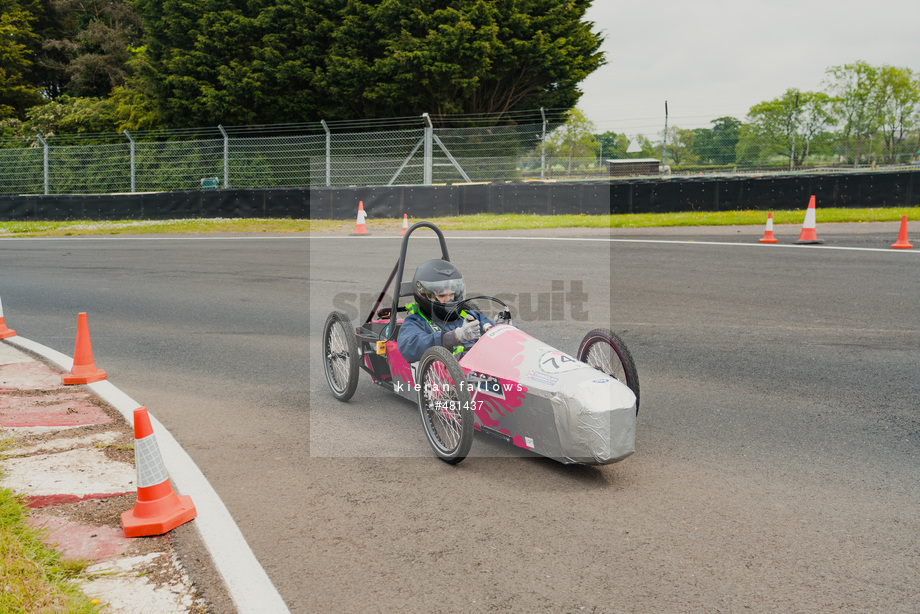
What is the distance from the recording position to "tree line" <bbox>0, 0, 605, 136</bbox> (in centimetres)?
2694

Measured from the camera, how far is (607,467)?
414 cm

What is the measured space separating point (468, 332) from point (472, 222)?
44.6 feet

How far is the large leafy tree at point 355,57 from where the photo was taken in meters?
26.9

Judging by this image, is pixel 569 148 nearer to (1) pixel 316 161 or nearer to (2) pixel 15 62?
(1) pixel 316 161

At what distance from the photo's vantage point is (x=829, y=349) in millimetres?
6391

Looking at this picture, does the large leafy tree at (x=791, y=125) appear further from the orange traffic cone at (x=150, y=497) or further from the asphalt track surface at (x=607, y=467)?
the orange traffic cone at (x=150, y=497)

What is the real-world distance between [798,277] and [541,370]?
7.08 meters

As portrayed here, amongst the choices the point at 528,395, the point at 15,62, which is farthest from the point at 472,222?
the point at 15,62

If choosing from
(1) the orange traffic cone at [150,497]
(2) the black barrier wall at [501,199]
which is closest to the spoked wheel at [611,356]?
(1) the orange traffic cone at [150,497]

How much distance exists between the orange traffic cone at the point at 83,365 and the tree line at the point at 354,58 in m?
22.5

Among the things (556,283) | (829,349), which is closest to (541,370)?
(829,349)

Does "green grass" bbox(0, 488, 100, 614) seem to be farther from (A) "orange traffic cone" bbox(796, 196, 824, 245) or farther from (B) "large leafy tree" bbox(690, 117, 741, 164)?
(B) "large leafy tree" bbox(690, 117, 741, 164)

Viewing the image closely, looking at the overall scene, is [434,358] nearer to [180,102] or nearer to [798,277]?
[798,277]

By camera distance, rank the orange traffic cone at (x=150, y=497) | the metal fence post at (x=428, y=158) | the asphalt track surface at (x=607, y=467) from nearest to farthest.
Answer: the asphalt track surface at (x=607, y=467) < the orange traffic cone at (x=150, y=497) < the metal fence post at (x=428, y=158)
